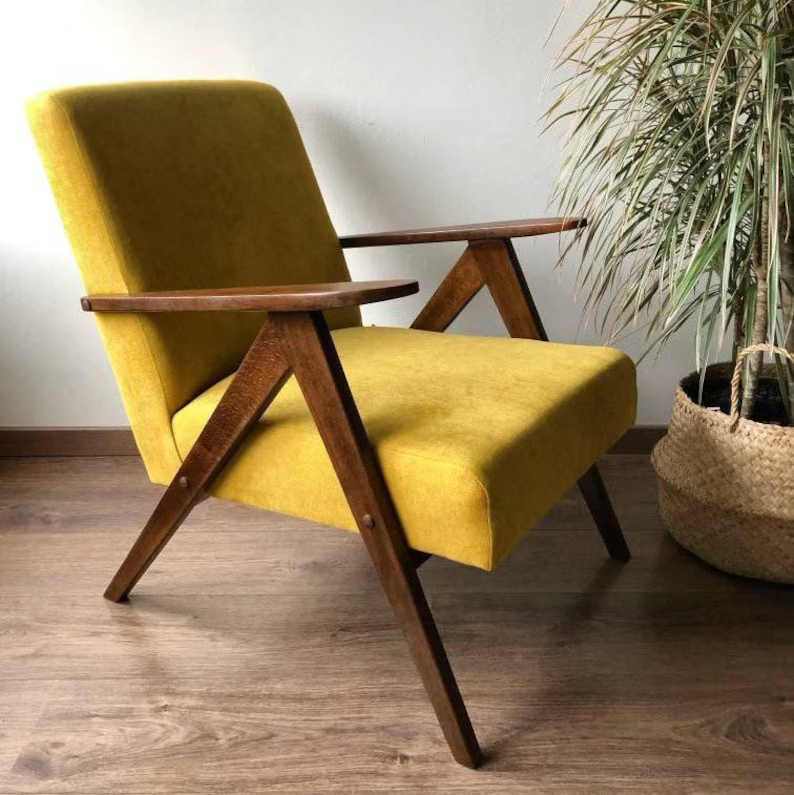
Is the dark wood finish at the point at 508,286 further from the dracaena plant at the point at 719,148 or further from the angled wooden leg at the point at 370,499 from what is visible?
the angled wooden leg at the point at 370,499

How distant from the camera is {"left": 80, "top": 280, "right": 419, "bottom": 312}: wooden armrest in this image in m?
1.06

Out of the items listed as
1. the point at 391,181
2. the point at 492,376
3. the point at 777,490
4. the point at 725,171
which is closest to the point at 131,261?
the point at 492,376

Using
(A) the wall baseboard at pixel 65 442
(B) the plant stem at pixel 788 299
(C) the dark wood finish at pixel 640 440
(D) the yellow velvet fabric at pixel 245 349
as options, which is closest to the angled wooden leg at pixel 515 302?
(D) the yellow velvet fabric at pixel 245 349

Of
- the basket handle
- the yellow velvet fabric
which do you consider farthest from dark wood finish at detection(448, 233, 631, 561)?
the basket handle

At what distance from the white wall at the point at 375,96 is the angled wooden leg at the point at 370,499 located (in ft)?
3.25

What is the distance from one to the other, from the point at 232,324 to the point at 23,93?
101 centimetres

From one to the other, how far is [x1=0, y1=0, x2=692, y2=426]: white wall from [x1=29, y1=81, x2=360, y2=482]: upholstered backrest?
0.80 ft

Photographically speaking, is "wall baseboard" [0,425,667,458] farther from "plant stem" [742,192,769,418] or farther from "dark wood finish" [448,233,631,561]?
"plant stem" [742,192,769,418]

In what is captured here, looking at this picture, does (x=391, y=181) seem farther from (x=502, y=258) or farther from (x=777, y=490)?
(x=777, y=490)

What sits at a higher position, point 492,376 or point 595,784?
point 492,376

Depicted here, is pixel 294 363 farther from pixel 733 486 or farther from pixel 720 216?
pixel 733 486

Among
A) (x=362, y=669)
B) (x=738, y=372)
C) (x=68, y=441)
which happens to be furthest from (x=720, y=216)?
(x=68, y=441)

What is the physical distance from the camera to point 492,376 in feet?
4.58

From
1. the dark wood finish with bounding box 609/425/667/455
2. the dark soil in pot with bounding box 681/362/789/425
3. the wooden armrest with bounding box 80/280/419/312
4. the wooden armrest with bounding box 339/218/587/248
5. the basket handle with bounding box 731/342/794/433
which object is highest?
the wooden armrest with bounding box 80/280/419/312
